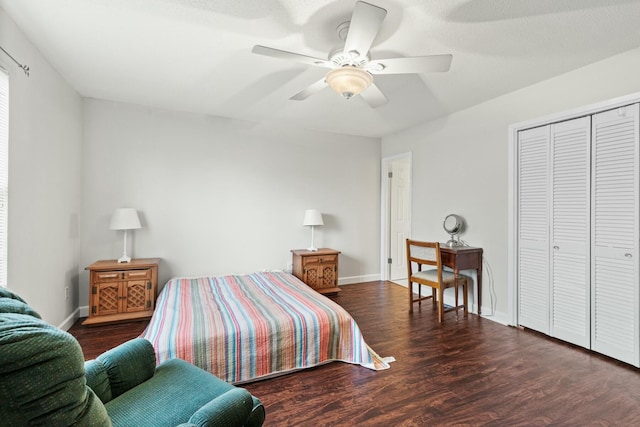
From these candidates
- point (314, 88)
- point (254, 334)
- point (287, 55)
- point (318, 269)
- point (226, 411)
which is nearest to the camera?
point (226, 411)

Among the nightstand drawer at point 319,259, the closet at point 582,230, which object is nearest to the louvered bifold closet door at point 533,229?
the closet at point 582,230

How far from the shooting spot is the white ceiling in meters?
1.87

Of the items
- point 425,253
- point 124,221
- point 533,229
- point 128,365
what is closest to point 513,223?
point 533,229

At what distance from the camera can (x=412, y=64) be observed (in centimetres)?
195

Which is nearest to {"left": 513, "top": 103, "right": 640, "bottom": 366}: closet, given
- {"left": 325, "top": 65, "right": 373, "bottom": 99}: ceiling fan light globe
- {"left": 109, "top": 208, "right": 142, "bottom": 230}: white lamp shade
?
{"left": 325, "top": 65, "right": 373, "bottom": 99}: ceiling fan light globe

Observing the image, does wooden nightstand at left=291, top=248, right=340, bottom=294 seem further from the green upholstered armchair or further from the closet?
the green upholstered armchair

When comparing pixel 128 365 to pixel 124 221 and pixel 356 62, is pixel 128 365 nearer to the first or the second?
pixel 356 62

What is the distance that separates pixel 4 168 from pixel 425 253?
12.2 feet

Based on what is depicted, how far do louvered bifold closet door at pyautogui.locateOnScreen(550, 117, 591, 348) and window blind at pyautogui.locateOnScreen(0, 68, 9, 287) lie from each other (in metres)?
4.38

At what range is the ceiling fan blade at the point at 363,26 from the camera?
149 centimetres

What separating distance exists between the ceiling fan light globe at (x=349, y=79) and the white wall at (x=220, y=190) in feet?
8.22

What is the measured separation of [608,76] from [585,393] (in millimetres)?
2454

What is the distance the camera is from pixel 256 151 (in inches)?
170

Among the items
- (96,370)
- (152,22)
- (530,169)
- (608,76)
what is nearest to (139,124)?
(152,22)
